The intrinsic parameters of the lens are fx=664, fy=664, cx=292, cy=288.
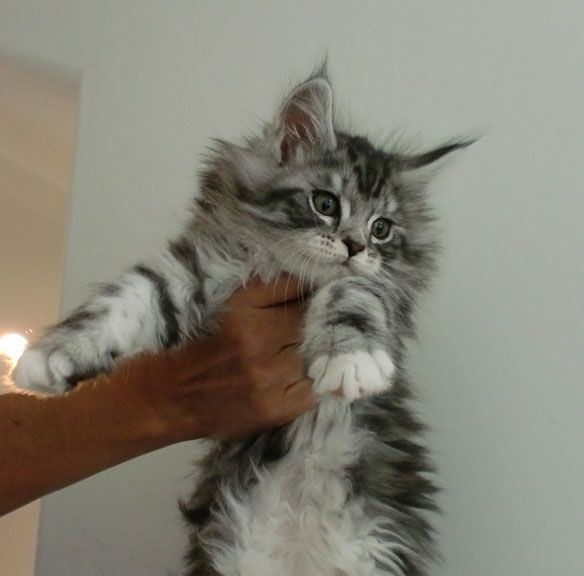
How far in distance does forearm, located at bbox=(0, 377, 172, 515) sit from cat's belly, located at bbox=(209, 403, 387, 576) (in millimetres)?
191

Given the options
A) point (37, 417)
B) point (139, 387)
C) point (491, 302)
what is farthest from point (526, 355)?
point (37, 417)

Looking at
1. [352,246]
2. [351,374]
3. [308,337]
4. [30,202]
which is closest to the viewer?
[351,374]

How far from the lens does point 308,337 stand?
39.7 inches

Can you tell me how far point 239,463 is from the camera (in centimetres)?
113

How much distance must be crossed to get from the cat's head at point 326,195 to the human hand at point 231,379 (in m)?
0.13

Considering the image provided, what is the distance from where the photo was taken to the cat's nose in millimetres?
1135

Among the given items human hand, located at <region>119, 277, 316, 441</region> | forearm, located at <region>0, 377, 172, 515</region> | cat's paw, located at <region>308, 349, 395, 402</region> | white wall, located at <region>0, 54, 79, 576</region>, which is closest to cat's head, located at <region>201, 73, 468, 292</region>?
human hand, located at <region>119, 277, 316, 441</region>

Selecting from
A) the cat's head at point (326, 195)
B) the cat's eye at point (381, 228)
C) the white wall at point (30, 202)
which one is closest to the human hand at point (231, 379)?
the cat's head at point (326, 195)

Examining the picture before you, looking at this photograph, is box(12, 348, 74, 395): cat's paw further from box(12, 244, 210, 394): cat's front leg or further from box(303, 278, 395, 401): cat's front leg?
box(303, 278, 395, 401): cat's front leg

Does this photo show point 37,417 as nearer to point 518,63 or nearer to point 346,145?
point 346,145

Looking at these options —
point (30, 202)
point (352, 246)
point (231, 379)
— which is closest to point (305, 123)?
point (352, 246)

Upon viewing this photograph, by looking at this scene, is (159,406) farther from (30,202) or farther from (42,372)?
(30,202)

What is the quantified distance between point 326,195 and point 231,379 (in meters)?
0.38

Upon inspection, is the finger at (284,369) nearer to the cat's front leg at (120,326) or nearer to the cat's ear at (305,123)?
the cat's front leg at (120,326)
